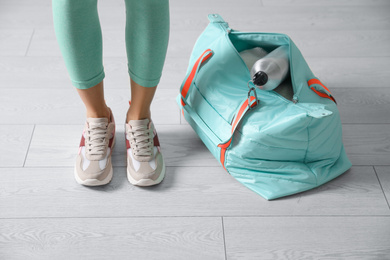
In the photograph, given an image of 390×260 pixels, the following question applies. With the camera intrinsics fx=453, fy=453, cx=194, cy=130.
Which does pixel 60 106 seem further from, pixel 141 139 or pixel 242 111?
pixel 242 111

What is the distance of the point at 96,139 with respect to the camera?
114 centimetres

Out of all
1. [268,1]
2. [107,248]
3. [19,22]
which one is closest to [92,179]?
[107,248]

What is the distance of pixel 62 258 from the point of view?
972 mm

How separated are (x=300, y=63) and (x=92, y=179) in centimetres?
59

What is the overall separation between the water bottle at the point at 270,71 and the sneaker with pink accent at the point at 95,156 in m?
0.40

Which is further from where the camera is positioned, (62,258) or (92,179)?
(92,179)

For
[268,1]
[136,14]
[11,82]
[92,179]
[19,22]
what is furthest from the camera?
[268,1]

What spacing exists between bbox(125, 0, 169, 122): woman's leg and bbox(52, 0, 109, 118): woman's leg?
0.24ft

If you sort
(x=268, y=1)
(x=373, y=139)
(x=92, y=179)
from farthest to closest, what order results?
(x=268, y=1), (x=373, y=139), (x=92, y=179)

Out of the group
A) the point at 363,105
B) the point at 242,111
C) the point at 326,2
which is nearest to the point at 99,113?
the point at 242,111

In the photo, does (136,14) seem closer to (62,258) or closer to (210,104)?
(210,104)

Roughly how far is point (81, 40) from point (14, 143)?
1.45 ft

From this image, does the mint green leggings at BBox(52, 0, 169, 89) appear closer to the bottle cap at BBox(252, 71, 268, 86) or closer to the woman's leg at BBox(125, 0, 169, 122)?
the woman's leg at BBox(125, 0, 169, 122)

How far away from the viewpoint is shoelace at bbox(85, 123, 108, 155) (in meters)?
1.14
